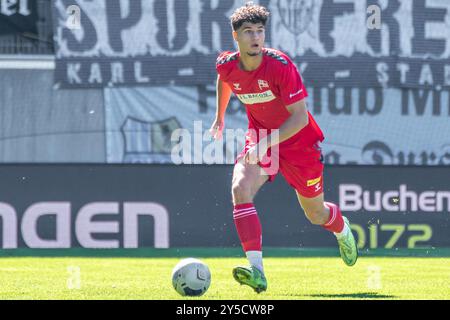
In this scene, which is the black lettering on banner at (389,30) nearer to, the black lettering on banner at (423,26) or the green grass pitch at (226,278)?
the black lettering on banner at (423,26)

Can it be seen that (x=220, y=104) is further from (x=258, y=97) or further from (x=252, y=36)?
(x=252, y=36)

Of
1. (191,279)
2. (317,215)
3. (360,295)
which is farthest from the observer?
(317,215)

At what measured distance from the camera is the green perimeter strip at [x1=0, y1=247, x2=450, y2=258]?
1038 cm

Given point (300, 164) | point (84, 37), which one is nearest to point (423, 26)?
point (84, 37)

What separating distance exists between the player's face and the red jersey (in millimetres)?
149

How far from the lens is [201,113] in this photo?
11.5m

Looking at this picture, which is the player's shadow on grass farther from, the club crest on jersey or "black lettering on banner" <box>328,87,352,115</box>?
"black lettering on banner" <box>328,87,352,115</box>

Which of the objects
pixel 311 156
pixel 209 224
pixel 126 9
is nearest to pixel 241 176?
pixel 311 156

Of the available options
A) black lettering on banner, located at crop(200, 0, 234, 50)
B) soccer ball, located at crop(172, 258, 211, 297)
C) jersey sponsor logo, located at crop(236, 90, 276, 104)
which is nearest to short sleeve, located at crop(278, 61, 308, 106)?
jersey sponsor logo, located at crop(236, 90, 276, 104)

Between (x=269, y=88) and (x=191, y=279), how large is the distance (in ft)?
4.35

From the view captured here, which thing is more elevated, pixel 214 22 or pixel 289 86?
pixel 214 22

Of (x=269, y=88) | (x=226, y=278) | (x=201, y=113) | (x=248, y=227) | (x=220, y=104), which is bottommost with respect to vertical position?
(x=226, y=278)

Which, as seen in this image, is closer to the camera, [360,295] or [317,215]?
[360,295]

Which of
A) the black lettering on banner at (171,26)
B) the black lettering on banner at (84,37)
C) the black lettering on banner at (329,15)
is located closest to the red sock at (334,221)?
the black lettering on banner at (329,15)
